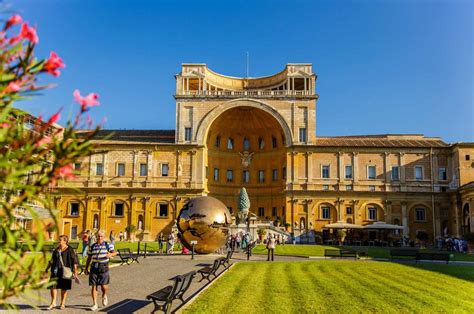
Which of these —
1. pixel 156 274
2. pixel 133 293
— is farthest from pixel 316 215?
pixel 133 293

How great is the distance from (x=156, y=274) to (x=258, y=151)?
133ft

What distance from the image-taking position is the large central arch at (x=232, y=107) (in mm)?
51750

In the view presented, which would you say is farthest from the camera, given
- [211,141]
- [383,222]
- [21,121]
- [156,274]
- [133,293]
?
[211,141]

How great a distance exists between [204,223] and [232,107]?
2915cm

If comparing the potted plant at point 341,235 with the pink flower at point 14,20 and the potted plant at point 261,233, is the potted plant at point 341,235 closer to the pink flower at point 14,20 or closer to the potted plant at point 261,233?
the potted plant at point 261,233

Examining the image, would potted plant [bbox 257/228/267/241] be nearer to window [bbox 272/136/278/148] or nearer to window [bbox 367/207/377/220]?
window [bbox 367/207/377/220]

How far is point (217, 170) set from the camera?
56.5 metres

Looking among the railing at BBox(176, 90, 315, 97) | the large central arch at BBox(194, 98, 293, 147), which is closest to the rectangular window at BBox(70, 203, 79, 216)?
the large central arch at BBox(194, 98, 293, 147)

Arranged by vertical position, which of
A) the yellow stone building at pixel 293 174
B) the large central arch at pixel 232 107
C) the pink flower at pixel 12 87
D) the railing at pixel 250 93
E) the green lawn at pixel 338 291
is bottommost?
the green lawn at pixel 338 291

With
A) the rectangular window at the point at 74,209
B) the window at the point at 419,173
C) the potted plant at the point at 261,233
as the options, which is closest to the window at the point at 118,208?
the rectangular window at the point at 74,209

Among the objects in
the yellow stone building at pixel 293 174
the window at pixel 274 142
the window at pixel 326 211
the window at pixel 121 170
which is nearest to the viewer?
the yellow stone building at pixel 293 174

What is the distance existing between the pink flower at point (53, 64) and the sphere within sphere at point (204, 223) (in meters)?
22.0

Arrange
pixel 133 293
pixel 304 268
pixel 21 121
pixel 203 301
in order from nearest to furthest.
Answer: pixel 21 121
pixel 203 301
pixel 133 293
pixel 304 268

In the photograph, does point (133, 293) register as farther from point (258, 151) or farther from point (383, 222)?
point (258, 151)
